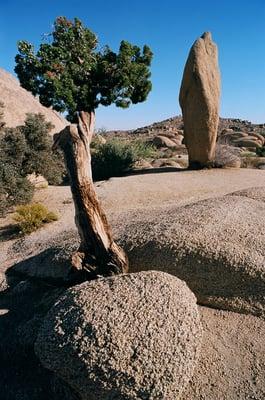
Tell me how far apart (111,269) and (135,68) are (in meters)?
18.0

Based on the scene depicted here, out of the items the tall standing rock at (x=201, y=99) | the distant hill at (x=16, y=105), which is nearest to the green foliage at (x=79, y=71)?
the distant hill at (x=16, y=105)

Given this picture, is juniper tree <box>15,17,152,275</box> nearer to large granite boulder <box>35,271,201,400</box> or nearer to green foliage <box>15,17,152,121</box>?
green foliage <box>15,17,152,121</box>

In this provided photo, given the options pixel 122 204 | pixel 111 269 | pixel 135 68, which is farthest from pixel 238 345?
pixel 135 68

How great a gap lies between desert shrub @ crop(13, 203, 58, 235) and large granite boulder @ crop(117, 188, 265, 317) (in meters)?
3.95

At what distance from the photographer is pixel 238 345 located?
4.73 m

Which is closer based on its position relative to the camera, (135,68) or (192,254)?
(192,254)

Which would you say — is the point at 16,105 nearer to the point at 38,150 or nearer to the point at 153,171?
the point at 153,171

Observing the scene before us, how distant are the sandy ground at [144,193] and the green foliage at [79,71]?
724 centimetres

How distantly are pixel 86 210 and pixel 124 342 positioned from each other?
2.38 metres

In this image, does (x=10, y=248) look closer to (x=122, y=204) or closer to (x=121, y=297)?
(x=122, y=204)

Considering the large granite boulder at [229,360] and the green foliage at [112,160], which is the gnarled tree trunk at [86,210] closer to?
the large granite boulder at [229,360]

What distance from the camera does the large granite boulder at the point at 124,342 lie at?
12.8ft

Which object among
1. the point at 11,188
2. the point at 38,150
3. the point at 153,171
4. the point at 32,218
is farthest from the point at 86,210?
the point at 153,171

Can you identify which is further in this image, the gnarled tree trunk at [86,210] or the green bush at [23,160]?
the green bush at [23,160]
